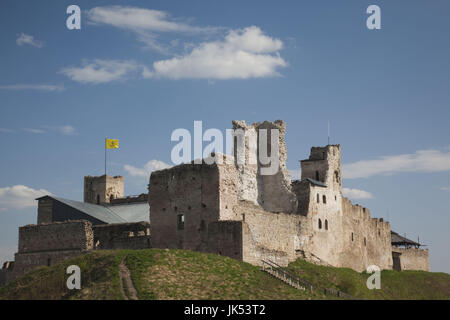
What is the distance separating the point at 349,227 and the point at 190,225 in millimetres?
21839

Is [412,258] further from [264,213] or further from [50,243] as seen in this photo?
[50,243]

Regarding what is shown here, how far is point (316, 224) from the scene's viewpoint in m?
58.6

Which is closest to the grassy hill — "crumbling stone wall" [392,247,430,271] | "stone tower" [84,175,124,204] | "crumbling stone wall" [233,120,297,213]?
"crumbling stone wall" [233,120,297,213]

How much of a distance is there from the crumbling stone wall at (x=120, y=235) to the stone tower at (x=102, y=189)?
93.7 feet

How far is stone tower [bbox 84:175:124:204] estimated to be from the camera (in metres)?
83.2

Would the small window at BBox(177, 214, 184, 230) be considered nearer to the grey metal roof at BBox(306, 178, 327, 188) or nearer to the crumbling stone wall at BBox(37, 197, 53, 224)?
the grey metal roof at BBox(306, 178, 327, 188)

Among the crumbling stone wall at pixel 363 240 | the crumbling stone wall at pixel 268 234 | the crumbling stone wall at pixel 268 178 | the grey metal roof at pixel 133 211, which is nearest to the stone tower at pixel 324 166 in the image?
the crumbling stone wall at pixel 363 240

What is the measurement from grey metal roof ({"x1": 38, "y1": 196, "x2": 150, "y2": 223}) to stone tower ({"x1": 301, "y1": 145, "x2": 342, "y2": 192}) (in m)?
15.3

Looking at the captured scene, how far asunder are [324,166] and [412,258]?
2602 centimetres

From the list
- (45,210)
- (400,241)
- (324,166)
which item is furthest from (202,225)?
(400,241)

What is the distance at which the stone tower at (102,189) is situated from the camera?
8319cm

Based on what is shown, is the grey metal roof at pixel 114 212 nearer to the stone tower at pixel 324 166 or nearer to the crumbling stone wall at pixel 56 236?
the crumbling stone wall at pixel 56 236

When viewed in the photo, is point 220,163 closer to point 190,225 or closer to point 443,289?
point 190,225
